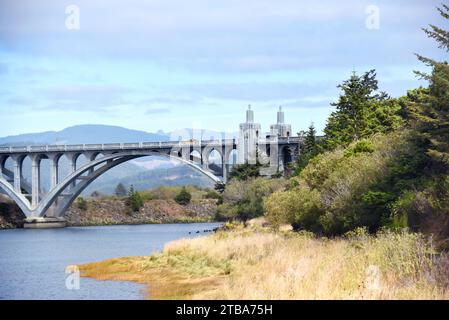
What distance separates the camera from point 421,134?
36812mm

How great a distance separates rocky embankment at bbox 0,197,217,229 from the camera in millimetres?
136750

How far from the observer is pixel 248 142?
97.2m

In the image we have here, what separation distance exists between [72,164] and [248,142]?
89.7 feet

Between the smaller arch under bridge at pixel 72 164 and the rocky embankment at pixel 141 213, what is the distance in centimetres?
1576

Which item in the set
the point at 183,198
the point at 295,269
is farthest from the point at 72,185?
the point at 295,269

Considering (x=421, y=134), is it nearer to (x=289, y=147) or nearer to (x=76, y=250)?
(x=76, y=250)

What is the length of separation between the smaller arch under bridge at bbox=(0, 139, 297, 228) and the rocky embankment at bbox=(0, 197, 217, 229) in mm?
15755

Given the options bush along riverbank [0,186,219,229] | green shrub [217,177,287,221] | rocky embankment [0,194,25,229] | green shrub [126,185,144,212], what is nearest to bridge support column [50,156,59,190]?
rocky embankment [0,194,25,229]

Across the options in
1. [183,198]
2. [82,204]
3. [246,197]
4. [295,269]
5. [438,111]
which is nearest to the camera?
[295,269]

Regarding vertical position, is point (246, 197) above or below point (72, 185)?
below

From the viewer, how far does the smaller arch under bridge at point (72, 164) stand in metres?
102

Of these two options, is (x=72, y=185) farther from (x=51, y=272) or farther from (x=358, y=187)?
(x=358, y=187)

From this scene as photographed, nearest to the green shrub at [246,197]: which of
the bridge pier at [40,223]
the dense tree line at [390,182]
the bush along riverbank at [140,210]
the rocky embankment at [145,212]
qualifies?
the dense tree line at [390,182]
